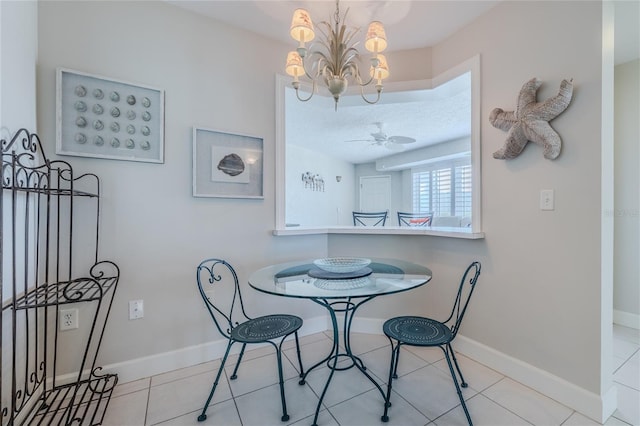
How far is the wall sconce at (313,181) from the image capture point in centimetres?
653

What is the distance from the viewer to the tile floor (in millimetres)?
1438

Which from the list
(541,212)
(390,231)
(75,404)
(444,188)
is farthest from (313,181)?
(75,404)

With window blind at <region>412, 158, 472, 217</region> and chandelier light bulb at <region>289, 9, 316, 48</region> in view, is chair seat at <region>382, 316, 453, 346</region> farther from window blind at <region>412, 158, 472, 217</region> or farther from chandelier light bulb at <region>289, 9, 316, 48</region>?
window blind at <region>412, 158, 472, 217</region>

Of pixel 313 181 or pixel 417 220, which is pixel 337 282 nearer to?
pixel 417 220

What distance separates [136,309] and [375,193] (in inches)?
271

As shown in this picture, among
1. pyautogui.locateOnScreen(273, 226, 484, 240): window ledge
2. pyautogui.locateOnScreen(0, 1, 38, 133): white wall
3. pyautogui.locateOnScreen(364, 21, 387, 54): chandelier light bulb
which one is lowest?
pyautogui.locateOnScreen(273, 226, 484, 240): window ledge

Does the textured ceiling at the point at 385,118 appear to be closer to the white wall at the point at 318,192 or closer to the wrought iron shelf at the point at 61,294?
the white wall at the point at 318,192

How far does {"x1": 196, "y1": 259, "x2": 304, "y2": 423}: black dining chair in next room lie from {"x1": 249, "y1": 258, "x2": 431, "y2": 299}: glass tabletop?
A: 0.26m

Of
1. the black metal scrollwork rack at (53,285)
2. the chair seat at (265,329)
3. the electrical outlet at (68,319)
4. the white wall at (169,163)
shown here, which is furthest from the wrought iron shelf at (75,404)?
the chair seat at (265,329)

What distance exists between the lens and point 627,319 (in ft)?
8.29

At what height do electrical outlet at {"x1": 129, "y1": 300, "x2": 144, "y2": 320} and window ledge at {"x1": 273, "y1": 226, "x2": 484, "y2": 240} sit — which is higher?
window ledge at {"x1": 273, "y1": 226, "x2": 484, "y2": 240}

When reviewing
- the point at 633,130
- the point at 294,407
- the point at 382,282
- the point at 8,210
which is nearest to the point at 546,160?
the point at 382,282

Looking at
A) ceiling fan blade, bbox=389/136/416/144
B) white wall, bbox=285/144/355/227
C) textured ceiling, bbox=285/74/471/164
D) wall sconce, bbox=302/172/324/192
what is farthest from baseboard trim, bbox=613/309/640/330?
wall sconce, bbox=302/172/324/192

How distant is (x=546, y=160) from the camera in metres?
1.64
